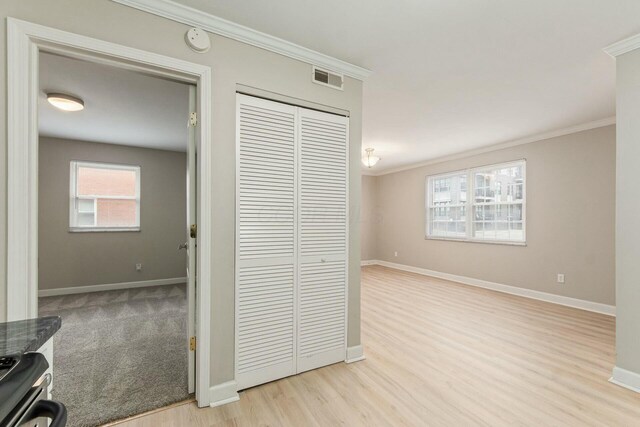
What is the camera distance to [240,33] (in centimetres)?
195

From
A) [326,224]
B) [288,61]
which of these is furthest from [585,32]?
[326,224]

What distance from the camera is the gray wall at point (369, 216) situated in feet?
25.1

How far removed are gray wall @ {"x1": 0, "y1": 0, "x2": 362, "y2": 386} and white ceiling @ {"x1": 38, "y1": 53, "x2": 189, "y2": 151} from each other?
25.2 inches

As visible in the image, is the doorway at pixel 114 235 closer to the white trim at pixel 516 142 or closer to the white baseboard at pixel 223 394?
the white baseboard at pixel 223 394

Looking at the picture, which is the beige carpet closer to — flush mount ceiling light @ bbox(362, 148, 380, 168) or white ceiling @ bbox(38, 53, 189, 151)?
white ceiling @ bbox(38, 53, 189, 151)

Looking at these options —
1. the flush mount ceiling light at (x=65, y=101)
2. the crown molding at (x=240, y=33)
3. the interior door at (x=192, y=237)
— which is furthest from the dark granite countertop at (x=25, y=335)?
the flush mount ceiling light at (x=65, y=101)

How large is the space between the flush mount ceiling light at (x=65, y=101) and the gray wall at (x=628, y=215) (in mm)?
5037

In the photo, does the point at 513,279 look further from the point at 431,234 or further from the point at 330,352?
the point at 330,352

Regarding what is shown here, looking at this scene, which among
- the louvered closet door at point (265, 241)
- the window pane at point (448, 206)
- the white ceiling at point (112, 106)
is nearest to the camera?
the louvered closet door at point (265, 241)

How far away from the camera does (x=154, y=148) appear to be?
17.4 ft

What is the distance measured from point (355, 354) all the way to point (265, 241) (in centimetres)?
130

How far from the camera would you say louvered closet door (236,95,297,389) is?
1998mm

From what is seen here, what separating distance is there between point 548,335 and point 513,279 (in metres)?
1.90

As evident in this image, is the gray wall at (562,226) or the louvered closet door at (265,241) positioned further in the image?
the gray wall at (562,226)
